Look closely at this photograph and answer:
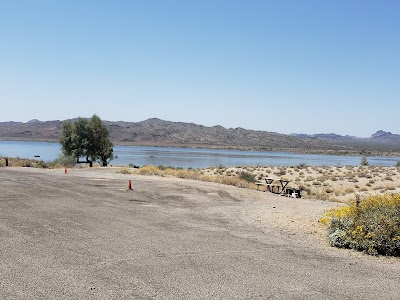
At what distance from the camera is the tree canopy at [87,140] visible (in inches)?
2258

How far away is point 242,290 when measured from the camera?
23.7ft

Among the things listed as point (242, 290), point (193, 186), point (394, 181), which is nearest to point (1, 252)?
point (242, 290)

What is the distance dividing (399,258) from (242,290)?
15.2 feet

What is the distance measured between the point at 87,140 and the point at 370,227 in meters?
51.4

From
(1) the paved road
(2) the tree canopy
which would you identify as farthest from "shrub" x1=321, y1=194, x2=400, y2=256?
(2) the tree canopy

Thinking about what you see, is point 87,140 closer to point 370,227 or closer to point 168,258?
point 168,258

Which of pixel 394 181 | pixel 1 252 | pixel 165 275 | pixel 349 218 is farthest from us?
pixel 394 181

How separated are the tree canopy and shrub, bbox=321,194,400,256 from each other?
49.1m

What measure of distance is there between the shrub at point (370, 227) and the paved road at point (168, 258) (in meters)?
0.40

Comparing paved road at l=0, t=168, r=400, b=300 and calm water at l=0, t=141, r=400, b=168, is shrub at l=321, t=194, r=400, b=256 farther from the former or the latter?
calm water at l=0, t=141, r=400, b=168

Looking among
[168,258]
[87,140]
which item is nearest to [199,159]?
[87,140]

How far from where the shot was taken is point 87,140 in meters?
57.9

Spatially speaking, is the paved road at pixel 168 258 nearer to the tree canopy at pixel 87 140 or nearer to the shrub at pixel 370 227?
the shrub at pixel 370 227

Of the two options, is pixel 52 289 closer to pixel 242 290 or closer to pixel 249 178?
pixel 242 290
